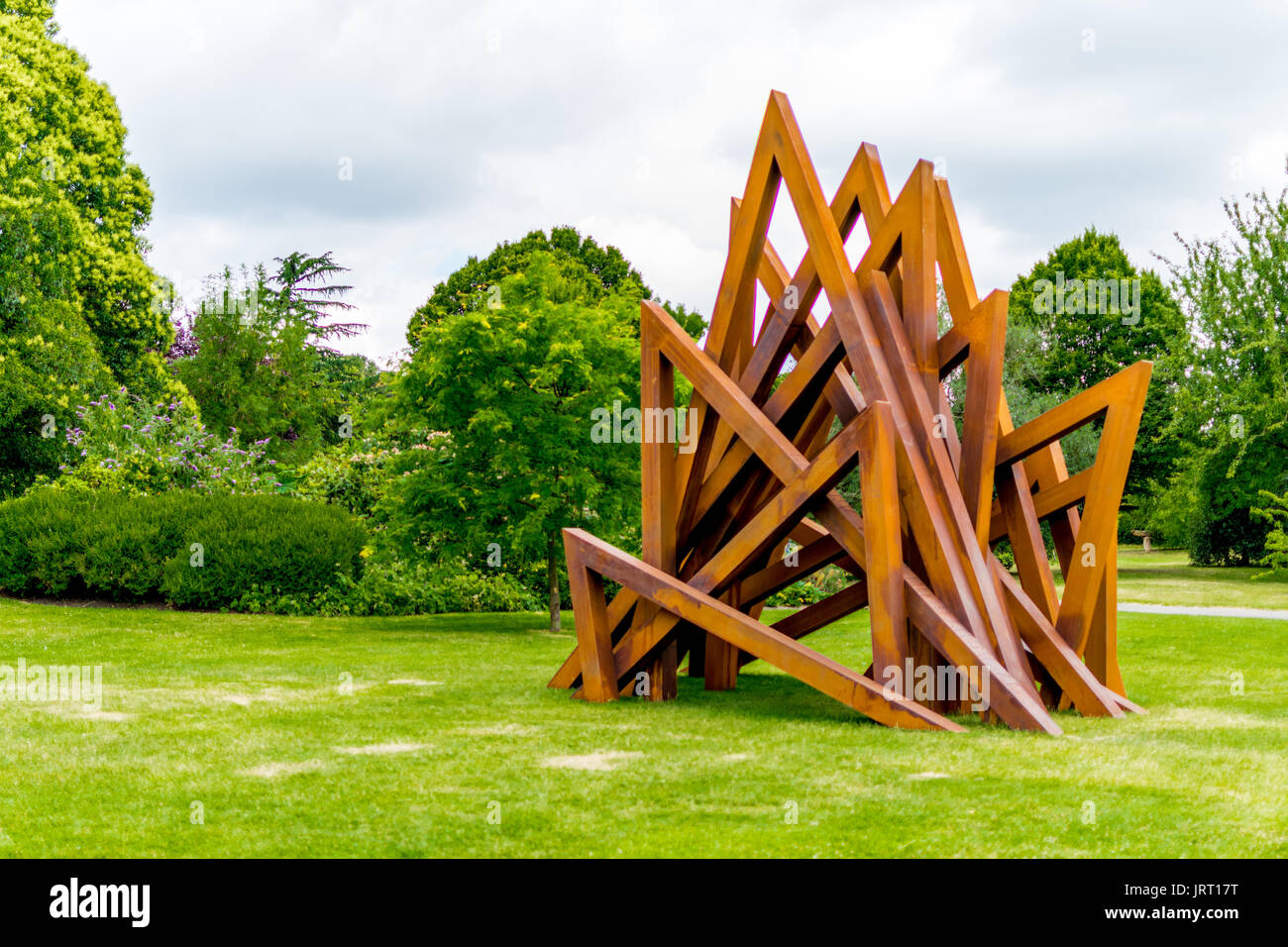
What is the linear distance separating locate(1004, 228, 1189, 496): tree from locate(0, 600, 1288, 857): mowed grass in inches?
1164

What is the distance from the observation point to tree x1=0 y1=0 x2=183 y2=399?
3117 centimetres

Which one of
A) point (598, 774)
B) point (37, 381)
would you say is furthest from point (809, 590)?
point (37, 381)

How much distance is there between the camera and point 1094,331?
46.5m

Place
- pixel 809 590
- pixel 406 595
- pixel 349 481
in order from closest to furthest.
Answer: pixel 406 595 → pixel 809 590 → pixel 349 481

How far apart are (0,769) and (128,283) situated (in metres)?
30.1

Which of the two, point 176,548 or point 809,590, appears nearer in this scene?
point 176,548

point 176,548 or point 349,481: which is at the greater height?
point 349,481

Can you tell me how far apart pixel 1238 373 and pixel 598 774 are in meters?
30.3

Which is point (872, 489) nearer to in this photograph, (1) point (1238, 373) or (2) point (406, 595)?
(2) point (406, 595)

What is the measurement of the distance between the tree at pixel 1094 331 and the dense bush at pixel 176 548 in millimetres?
23612

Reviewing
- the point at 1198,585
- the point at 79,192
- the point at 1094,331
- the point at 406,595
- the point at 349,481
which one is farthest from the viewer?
the point at 1094,331

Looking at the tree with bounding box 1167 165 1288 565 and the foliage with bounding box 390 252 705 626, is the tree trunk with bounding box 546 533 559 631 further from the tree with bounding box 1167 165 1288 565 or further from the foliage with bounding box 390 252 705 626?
the tree with bounding box 1167 165 1288 565

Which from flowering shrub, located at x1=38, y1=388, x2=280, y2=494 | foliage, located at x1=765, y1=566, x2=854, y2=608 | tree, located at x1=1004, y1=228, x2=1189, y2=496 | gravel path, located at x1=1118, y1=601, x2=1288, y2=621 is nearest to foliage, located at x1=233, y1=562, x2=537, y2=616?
flowering shrub, located at x1=38, y1=388, x2=280, y2=494
